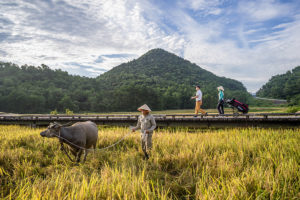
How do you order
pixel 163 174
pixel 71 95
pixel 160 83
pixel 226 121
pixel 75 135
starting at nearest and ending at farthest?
pixel 163 174 → pixel 75 135 → pixel 226 121 → pixel 71 95 → pixel 160 83

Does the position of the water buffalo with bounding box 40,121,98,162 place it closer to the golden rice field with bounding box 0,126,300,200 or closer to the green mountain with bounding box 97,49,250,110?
the golden rice field with bounding box 0,126,300,200

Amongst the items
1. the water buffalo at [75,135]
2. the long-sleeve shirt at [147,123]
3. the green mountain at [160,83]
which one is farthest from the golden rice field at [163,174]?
the green mountain at [160,83]

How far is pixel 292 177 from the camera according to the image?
3420 mm

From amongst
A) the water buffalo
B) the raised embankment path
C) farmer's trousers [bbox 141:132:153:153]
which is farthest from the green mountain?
farmer's trousers [bbox 141:132:153:153]

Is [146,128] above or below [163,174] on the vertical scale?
above

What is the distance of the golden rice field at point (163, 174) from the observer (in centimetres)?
305

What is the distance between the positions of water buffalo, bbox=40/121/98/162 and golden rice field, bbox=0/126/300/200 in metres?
0.50

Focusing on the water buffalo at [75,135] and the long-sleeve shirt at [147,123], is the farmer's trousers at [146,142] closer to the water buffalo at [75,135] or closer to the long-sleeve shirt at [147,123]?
the long-sleeve shirt at [147,123]

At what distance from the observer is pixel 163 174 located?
171 inches

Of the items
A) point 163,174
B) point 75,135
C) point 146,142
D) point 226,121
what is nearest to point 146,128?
point 146,142

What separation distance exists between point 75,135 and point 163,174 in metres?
3.14

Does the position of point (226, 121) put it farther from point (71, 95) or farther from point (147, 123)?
point (71, 95)

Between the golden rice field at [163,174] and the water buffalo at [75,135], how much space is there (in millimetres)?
504

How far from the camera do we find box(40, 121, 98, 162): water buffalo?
16.9 ft
